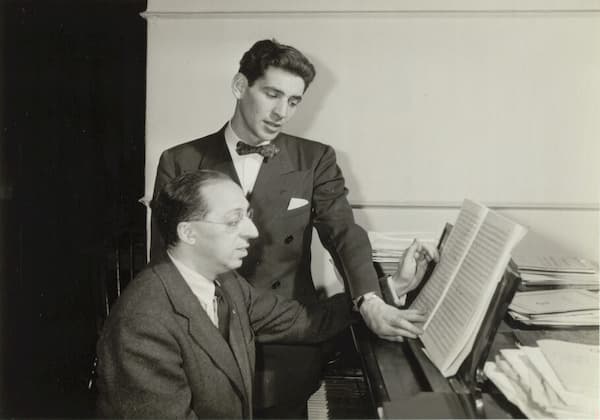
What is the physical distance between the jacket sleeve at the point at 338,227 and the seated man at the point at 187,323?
0.22 m

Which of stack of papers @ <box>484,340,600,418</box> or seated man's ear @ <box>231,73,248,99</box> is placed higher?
seated man's ear @ <box>231,73,248,99</box>

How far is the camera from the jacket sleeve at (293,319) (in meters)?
1.72

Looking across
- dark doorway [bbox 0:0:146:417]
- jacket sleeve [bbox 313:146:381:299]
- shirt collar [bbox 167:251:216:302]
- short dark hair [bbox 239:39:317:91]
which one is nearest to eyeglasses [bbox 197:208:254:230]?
shirt collar [bbox 167:251:216:302]

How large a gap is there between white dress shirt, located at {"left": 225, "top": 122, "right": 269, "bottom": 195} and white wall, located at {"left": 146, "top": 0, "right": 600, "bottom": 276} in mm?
230

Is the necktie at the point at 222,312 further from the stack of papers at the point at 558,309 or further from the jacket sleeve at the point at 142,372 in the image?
the stack of papers at the point at 558,309

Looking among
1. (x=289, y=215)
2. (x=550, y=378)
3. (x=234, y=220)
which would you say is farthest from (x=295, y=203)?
(x=550, y=378)

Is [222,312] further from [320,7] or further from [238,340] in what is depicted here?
[320,7]

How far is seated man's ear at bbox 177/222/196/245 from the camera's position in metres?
1.44

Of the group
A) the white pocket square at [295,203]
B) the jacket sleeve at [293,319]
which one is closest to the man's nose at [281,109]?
the white pocket square at [295,203]

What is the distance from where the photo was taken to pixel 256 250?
207cm

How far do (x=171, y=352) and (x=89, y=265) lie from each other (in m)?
1.06

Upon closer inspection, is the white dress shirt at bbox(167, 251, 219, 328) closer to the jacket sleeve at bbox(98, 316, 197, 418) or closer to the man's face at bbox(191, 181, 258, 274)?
the man's face at bbox(191, 181, 258, 274)

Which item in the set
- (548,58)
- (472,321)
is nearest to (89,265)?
(472,321)

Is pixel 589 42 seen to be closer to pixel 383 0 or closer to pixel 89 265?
pixel 383 0
